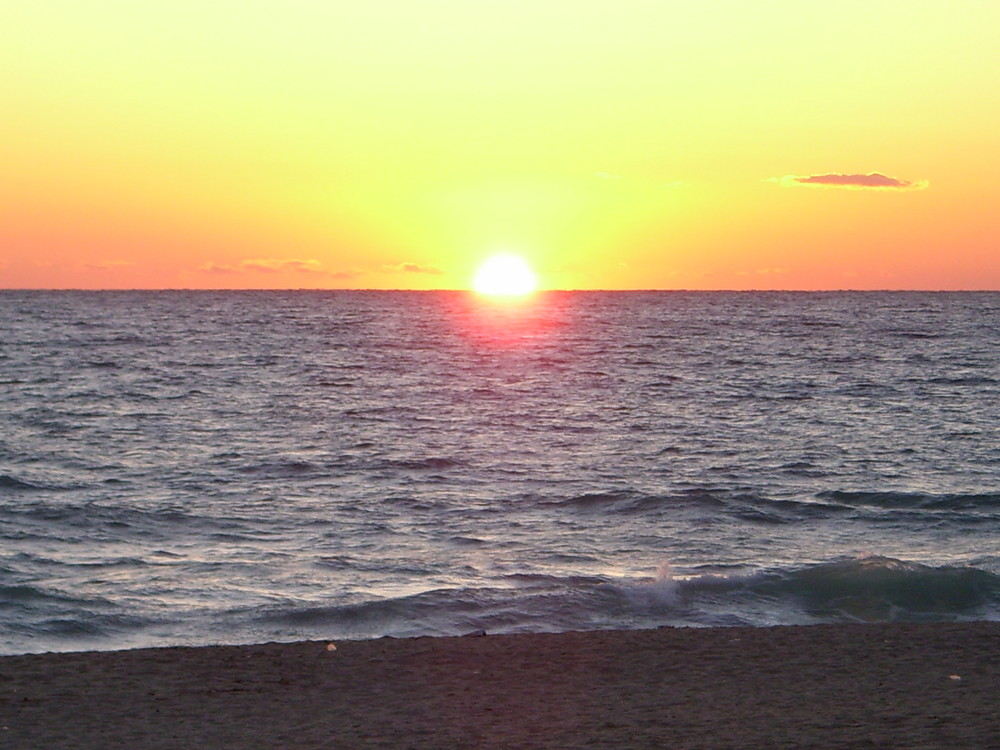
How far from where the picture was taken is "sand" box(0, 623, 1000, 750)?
7664 millimetres

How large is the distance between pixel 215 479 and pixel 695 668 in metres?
16.0

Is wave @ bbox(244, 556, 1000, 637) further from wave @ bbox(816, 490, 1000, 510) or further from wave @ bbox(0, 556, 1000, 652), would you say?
wave @ bbox(816, 490, 1000, 510)

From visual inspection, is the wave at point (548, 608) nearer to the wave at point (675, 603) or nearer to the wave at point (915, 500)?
the wave at point (675, 603)

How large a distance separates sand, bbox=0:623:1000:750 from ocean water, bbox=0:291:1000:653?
2883 mm

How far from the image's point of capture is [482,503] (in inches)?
824

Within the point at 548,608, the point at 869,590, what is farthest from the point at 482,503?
the point at 869,590

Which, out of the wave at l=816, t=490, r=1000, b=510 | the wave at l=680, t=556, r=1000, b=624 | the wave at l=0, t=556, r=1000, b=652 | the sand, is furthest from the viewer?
the wave at l=816, t=490, r=1000, b=510

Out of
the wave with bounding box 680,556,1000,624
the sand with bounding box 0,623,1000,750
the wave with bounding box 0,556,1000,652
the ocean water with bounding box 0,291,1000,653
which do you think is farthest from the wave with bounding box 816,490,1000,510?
the sand with bounding box 0,623,1000,750

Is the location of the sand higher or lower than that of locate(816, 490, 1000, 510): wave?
higher

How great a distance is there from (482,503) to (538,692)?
12.1m

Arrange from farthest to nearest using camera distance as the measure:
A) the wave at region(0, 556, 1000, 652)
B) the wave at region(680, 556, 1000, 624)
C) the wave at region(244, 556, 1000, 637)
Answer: the wave at region(680, 556, 1000, 624) → the wave at region(244, 556, 1000, 637) → the wave at region(0, 556, 1000, 652)

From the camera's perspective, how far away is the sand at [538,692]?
7664mm

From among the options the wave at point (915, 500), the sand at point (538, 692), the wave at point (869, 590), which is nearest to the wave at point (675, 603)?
the wave at point (869, 590)

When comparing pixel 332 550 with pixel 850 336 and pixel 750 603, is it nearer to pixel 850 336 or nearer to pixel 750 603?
pixel 750 603
